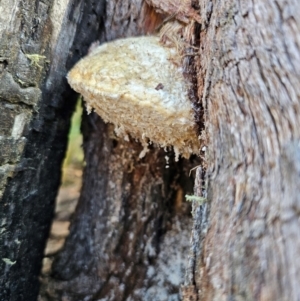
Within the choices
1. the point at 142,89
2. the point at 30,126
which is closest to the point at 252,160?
the point at 142,89

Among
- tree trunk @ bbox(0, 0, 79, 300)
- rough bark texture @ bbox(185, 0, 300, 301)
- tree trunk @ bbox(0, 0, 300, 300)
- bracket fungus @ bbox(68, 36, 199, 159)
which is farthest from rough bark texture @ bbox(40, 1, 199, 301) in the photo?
rough bark texture @ bbox(185, 0, 300, 301)

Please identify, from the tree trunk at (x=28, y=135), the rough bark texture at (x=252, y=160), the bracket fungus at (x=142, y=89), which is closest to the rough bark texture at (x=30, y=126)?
the tree trunk at (x=28, y=135)

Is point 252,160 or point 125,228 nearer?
point 252,160

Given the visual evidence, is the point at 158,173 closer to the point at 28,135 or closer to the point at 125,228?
the point at 125,228

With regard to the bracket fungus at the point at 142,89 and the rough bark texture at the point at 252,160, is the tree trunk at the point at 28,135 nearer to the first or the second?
the bracket fungus at the point at 142,89

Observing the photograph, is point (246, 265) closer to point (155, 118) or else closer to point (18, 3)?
point (155, 118)

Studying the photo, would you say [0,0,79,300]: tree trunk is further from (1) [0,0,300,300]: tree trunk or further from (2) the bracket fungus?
(2) the bracket fungus
